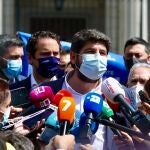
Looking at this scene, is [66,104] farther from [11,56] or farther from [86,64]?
[11,56]

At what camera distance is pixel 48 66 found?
5434mm

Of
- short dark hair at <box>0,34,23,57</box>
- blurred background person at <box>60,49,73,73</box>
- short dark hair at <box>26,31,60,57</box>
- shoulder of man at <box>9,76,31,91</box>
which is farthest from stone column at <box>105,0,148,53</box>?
shoulder of man at <box>9,76,31,91</box>

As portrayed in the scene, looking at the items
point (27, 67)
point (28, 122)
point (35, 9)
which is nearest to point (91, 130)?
point (28, 122)

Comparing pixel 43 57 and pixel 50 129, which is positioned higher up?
pixel 43 57

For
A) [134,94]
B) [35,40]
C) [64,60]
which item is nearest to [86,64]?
[134,94]

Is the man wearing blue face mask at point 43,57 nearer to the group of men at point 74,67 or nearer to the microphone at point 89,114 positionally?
the group of men at point 74,67

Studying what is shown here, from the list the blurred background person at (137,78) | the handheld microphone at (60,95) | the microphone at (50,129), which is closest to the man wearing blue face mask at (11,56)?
the blurred background person at (137,78)

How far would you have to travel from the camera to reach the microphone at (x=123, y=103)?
148 inches

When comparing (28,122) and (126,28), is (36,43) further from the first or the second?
(126,28)

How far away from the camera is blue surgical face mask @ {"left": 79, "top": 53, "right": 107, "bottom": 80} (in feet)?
15.1

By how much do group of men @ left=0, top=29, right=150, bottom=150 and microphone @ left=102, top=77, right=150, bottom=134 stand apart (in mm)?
247

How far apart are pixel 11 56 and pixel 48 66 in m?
0.51

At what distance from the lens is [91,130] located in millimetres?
3943

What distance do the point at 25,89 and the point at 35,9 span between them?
12.1m
